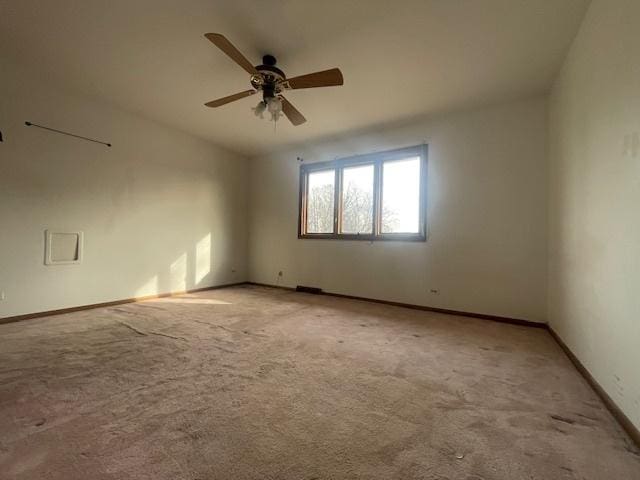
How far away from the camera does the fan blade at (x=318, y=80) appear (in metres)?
2.28

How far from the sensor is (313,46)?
253 centimetres

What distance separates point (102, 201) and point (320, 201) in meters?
3.34

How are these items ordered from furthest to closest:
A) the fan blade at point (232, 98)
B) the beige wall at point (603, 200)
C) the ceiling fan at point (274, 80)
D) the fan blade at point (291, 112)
Answer: the fan blade at point (291, 112) → the fan blade at point (232, 98) → the ceiling fan at point (274, 80) → the beige wall at point (603, 200)

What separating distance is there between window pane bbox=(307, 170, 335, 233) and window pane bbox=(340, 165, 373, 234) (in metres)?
0.27

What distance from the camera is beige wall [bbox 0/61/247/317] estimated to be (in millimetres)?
3082

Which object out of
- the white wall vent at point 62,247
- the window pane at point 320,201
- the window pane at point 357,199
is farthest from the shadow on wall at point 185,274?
the window pane at point 357,199

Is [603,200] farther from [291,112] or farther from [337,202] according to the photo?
[337,202]

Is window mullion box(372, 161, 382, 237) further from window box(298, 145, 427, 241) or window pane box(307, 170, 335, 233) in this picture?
window pane box(307, 170, 335, 233)

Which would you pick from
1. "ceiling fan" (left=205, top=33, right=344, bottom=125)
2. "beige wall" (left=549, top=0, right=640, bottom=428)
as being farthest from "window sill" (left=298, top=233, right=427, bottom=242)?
"ceiling fan" (left=205, top=33, right=344, bottom=125)

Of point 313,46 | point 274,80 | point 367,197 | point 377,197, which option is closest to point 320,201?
point 367,197

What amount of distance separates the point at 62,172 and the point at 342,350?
4.05 meters

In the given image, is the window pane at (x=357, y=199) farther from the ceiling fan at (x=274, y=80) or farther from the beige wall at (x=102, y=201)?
the beige wall at (x=102, y=201)

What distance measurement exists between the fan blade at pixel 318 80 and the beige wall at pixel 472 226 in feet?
6.88

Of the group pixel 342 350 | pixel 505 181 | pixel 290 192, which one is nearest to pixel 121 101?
pixel 290 192
